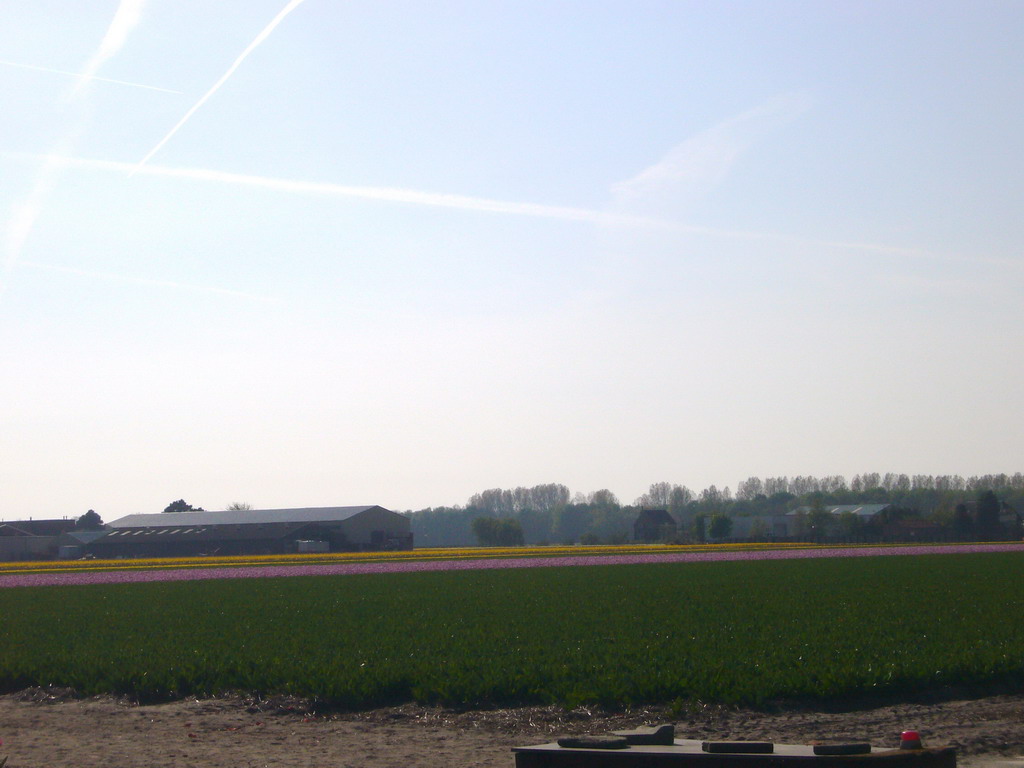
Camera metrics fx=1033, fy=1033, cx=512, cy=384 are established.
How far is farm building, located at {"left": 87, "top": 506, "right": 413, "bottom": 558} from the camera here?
4451 inches

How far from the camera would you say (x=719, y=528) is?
132625mm

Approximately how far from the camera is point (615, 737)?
8.30 m

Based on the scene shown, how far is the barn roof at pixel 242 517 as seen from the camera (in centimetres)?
12131

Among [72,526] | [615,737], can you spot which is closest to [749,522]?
[72,526]

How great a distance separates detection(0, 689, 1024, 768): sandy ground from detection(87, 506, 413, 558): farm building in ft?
308

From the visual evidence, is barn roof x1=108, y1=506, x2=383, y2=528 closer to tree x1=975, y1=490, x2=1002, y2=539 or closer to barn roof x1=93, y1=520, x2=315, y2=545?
barn roof x1=93, y1=520, x2=315, y2=545

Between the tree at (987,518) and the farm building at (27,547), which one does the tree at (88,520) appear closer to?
the farm building at (27,547)

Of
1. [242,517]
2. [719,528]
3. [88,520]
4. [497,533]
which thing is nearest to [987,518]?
[719,528]

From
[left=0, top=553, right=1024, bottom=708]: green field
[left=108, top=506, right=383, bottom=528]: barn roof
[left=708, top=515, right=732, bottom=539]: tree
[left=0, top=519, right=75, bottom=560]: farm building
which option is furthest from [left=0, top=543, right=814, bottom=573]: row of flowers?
[left=708, top=515, right=732, bottom=539]: tree

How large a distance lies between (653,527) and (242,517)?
6172cm

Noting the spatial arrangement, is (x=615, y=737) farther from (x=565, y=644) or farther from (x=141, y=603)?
(x=141, y=603)

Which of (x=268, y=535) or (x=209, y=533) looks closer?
(x=268, y=535)

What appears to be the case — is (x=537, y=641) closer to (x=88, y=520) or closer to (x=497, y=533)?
(x=497, y=533)

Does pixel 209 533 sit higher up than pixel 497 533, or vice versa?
pixel 209 533
